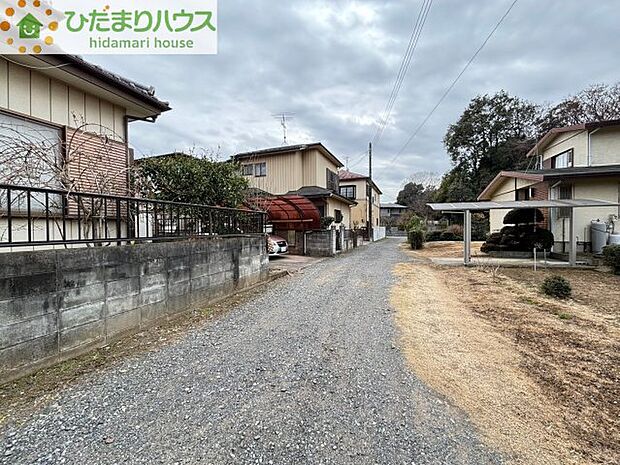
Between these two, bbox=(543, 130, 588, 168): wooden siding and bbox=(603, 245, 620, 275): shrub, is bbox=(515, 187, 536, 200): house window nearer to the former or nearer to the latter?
bbox=(543, 130, 588, 168): wooden siding

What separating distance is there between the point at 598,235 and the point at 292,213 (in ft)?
38.7

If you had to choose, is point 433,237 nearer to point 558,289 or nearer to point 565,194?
point 565,194

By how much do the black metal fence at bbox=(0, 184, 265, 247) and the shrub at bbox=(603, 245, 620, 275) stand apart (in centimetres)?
1047

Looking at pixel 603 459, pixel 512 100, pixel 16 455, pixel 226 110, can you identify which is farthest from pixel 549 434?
pixel 512 100

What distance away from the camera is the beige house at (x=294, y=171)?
17828mm

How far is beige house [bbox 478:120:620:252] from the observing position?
1163 centimetres

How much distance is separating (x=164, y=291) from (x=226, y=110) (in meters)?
9.57

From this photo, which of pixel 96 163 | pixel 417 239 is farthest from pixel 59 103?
pixel 417 239

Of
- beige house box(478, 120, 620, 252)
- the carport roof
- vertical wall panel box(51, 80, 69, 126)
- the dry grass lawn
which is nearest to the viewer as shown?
the dry grass lawn

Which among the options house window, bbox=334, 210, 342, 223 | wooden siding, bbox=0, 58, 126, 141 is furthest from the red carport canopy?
wooden siding, bbox=0, 58, 126, 141

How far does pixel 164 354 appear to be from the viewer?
3.39 metres

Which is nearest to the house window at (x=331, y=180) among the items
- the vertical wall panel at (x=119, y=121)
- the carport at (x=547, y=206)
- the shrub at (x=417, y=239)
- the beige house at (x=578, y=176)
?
the shrub at (x=417, y=239)

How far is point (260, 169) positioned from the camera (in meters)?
19.1

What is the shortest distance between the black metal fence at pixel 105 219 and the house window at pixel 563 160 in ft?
51.9
